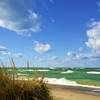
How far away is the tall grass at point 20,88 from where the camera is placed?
620 centimetres

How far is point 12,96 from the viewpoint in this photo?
6191 millimetres

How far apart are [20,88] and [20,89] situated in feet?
0.07

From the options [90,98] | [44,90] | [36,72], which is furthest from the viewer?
[90,98]

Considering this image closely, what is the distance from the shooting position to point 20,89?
627 cm

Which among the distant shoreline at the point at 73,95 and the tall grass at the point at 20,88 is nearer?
the tall grass at the point at 20,88

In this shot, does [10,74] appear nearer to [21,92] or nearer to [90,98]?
[21,92]

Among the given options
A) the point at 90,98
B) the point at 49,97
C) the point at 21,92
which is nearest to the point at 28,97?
the point at 21,92

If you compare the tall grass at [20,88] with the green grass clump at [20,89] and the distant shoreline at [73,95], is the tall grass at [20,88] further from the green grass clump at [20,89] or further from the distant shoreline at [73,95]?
the distant shoreline at [73,95]

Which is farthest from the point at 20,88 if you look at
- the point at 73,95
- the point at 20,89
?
the point at 73,95

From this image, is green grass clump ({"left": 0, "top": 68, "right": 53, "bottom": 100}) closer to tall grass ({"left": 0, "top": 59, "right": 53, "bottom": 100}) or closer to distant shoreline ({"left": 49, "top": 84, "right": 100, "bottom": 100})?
tall grass ({"left": 0, "top": 59, "right": 53, "bottom": 100})

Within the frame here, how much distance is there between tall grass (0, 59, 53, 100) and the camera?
6203 millimetres

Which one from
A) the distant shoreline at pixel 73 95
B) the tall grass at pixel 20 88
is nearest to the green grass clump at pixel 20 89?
the tall grass at pixel 20 88

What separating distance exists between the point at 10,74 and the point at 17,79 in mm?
223

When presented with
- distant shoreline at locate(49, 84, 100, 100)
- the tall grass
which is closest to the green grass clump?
the tall grass
